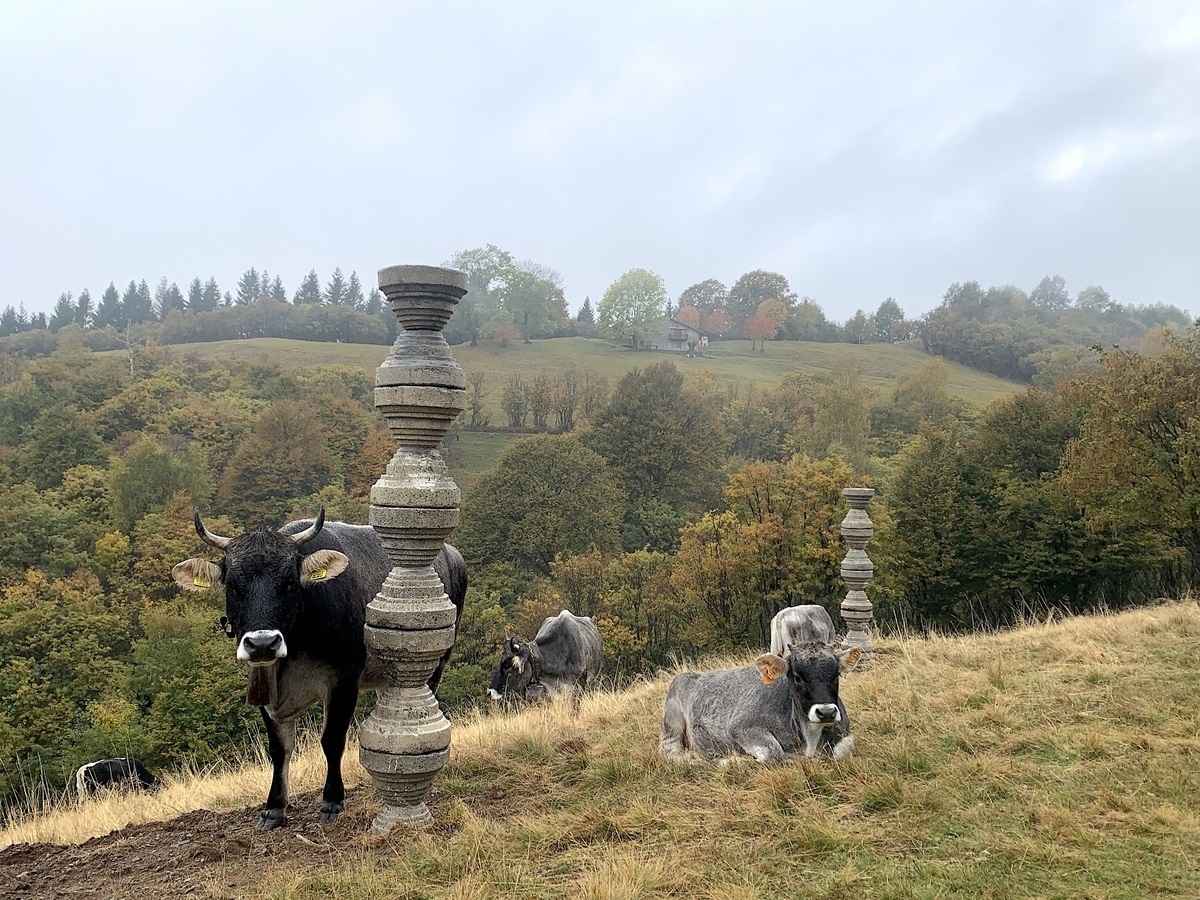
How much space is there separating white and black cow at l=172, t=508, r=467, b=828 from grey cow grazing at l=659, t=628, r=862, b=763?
2854 mm

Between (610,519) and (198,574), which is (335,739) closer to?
(198,574)

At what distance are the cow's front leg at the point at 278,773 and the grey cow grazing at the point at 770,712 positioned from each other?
3.29m

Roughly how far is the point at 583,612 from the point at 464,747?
32530mm

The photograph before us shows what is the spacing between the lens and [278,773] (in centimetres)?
630

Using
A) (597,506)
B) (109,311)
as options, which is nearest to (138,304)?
(109,311)

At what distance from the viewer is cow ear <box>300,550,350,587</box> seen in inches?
225

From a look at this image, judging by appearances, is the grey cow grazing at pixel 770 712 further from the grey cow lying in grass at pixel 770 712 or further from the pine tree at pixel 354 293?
the pine tree at pixel 354 293

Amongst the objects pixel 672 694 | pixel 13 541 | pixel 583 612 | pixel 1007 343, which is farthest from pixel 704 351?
pixel 672 694

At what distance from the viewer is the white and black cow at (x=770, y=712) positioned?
660cm

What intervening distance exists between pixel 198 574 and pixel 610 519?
133 feet

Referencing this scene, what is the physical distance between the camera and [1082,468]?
76.6 feet

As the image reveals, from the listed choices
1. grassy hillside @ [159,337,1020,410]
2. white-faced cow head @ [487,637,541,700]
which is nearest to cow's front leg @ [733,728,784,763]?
white-faced cow head @ [487,637,541,700]

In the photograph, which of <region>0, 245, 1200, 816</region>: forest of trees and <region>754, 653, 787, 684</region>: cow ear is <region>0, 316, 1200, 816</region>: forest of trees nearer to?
<region>0, 245, 1200, 816</region>: forest of trees

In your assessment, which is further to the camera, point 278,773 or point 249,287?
point 249,287
